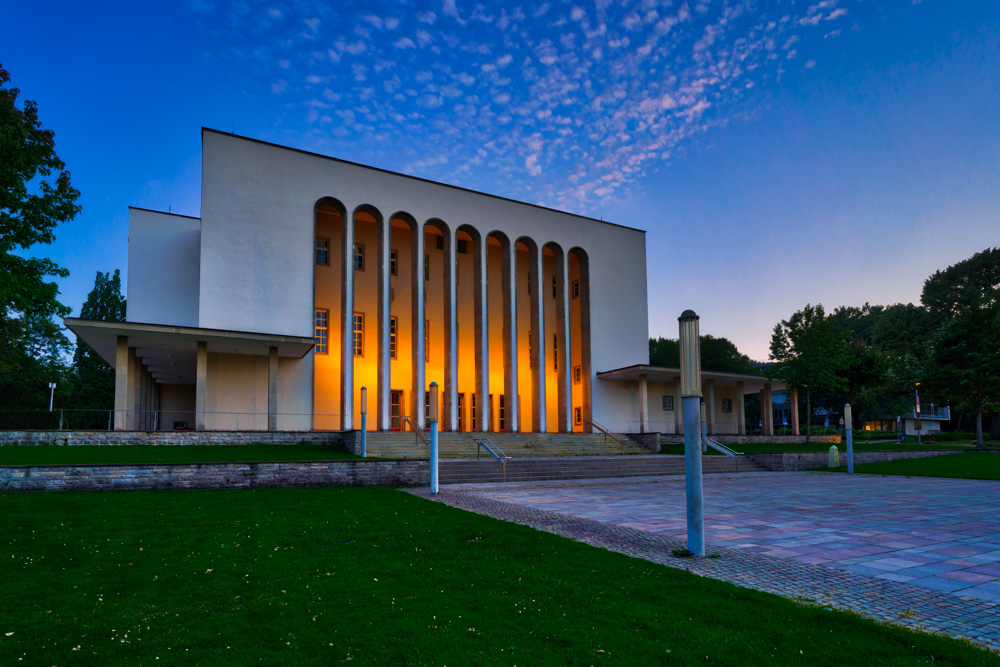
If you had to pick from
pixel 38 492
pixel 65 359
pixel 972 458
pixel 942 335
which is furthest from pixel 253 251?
pixel 65 359

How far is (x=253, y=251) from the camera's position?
2608 cm

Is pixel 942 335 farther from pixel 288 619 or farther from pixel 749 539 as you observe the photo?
pixel 288 619

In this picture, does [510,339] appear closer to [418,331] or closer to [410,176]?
[418,331]

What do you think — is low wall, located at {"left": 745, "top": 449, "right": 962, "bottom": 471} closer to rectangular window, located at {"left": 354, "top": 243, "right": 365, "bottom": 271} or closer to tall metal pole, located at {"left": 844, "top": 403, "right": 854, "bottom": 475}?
tall metal pole, located at {"left": 844, "top": 403, "right": 854, "bottom": 475}

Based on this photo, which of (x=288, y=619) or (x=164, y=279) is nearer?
(x=288, y=619)

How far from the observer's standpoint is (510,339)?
32156 millimetres

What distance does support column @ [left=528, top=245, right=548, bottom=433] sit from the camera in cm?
3250

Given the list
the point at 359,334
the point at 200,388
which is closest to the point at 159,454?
the point at 200,388

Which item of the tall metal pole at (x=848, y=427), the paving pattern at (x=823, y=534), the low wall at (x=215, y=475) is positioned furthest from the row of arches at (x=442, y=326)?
the tall metal pole at (x=848, y=427)

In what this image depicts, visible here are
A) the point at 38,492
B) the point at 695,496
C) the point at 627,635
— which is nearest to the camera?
the point at 627,635

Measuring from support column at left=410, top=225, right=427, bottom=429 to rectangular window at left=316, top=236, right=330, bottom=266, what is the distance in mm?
4618

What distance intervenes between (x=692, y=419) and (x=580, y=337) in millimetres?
28602

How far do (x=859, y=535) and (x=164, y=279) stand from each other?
3068cm

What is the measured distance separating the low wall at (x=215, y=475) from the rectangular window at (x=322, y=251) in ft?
57.5
